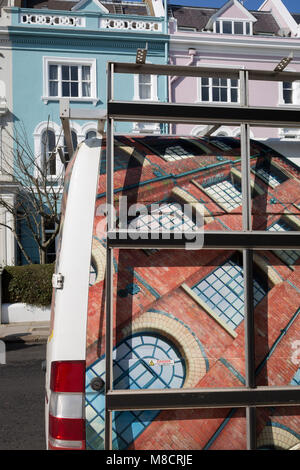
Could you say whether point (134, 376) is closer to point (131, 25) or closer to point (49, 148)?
point (49, 148)

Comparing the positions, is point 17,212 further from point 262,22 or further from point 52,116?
point 262,22

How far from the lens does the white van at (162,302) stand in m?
2.23

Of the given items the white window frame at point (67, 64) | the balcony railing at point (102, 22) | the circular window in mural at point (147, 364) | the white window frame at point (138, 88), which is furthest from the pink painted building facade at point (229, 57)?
the circular window in mural at point (147, 364)

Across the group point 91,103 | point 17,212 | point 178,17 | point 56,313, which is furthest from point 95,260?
point 178,17

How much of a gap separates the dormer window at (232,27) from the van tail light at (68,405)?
66.2 ft

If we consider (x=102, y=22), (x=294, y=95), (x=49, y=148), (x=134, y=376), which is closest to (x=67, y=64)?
(x=102, y=22)

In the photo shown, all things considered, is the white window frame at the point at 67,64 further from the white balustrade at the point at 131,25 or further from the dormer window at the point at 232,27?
the dormer window at the point at 232,27

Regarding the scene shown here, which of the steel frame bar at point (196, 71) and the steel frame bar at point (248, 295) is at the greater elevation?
the steel frame bar at point (196, 71)

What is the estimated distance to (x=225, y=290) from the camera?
2365mm

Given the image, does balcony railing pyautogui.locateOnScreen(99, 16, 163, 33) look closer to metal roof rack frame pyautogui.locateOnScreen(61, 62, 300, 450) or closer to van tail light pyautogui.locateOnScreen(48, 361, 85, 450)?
metal roof rack frame pyautogui.locateOnScreen(61, 62, 300, 450)

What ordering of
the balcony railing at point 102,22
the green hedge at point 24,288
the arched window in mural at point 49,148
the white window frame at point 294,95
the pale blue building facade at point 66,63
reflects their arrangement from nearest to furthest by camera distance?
the green hedge at point 24,288 → the arched window in mural at point 49,148 → the pale blue building facade at point 66,63 → the balcony railing at point 102,22 → the white window frame at point 294,95

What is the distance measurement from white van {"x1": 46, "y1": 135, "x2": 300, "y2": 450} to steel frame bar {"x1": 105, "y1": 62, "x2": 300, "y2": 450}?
0.20 feet


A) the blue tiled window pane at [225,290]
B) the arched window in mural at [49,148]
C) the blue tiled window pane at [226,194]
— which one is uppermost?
the arched window in mural at [49,148]

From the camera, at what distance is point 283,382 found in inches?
92.4
